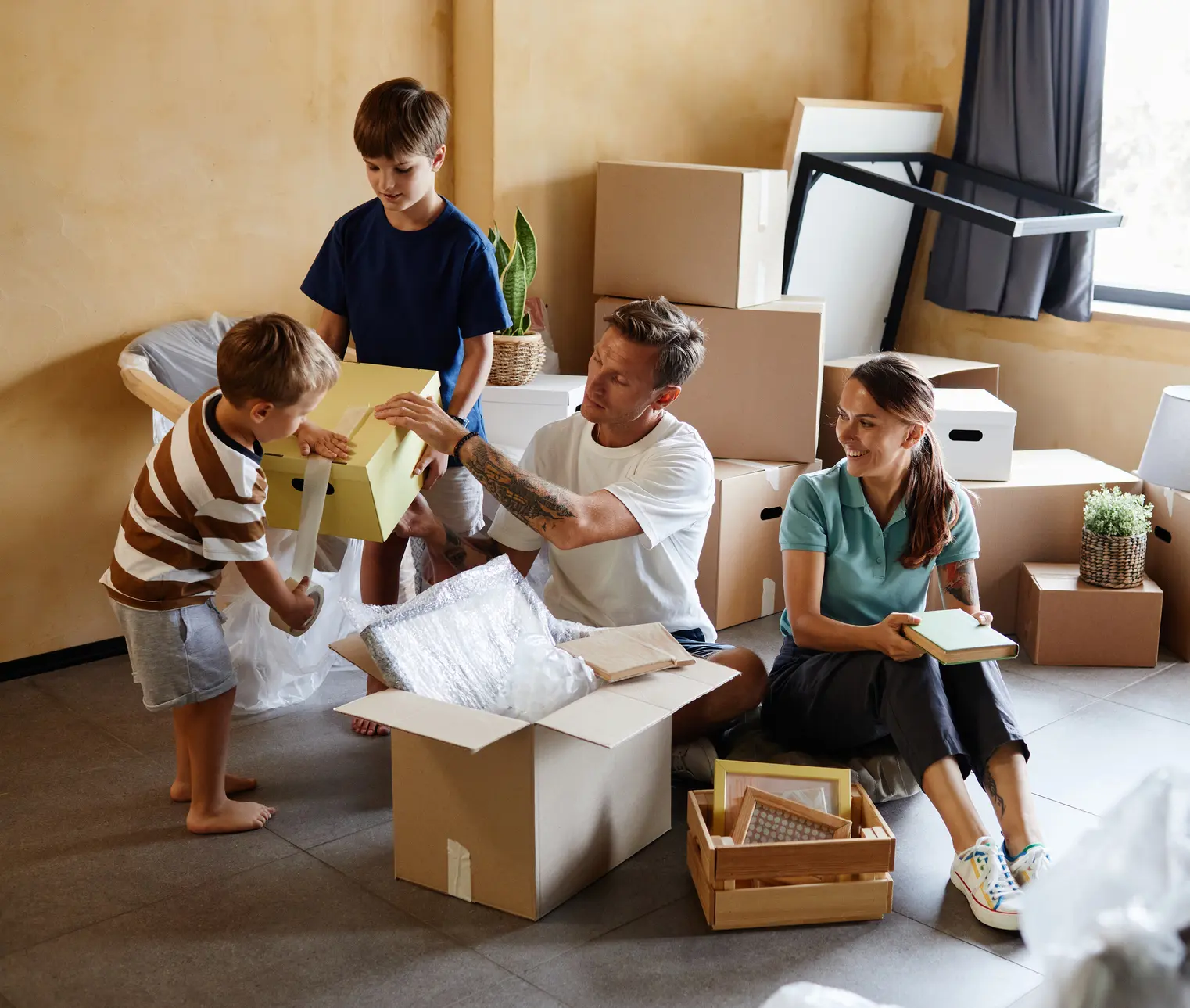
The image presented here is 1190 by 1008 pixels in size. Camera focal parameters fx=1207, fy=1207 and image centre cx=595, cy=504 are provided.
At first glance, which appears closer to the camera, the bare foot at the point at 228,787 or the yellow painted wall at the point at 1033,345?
the bare foot at the point at 228,787

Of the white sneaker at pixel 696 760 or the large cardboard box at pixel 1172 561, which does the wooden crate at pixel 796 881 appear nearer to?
the white sneaker at pixel 696 760

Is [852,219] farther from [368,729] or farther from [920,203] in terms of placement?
[368,729]

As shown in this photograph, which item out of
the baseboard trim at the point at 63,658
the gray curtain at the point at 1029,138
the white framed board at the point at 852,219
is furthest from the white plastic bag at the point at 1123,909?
the gray curtain at the point at 1029,138

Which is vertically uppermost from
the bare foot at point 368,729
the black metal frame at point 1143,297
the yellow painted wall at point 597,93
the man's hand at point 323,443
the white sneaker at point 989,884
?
the yellow painted wall at point 597,93

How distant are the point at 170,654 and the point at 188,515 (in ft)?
0.84

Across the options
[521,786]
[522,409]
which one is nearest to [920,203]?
[522,409]

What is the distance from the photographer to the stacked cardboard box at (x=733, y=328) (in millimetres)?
3273

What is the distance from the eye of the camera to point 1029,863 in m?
1.96

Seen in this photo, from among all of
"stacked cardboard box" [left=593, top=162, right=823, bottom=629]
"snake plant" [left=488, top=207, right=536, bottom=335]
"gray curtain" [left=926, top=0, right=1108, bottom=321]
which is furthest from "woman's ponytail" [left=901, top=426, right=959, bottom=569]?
"gray curtain" [left=926, top=0, right=1108, bottom=321]

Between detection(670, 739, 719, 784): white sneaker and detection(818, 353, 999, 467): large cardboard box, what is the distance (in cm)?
137

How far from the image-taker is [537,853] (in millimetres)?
1887

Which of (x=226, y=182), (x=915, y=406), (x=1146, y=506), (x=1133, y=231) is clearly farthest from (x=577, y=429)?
(x=1133, y=231)

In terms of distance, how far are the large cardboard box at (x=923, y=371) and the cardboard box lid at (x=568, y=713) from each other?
5.52ft

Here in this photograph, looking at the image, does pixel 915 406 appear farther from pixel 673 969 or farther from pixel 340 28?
pixel 340 28
